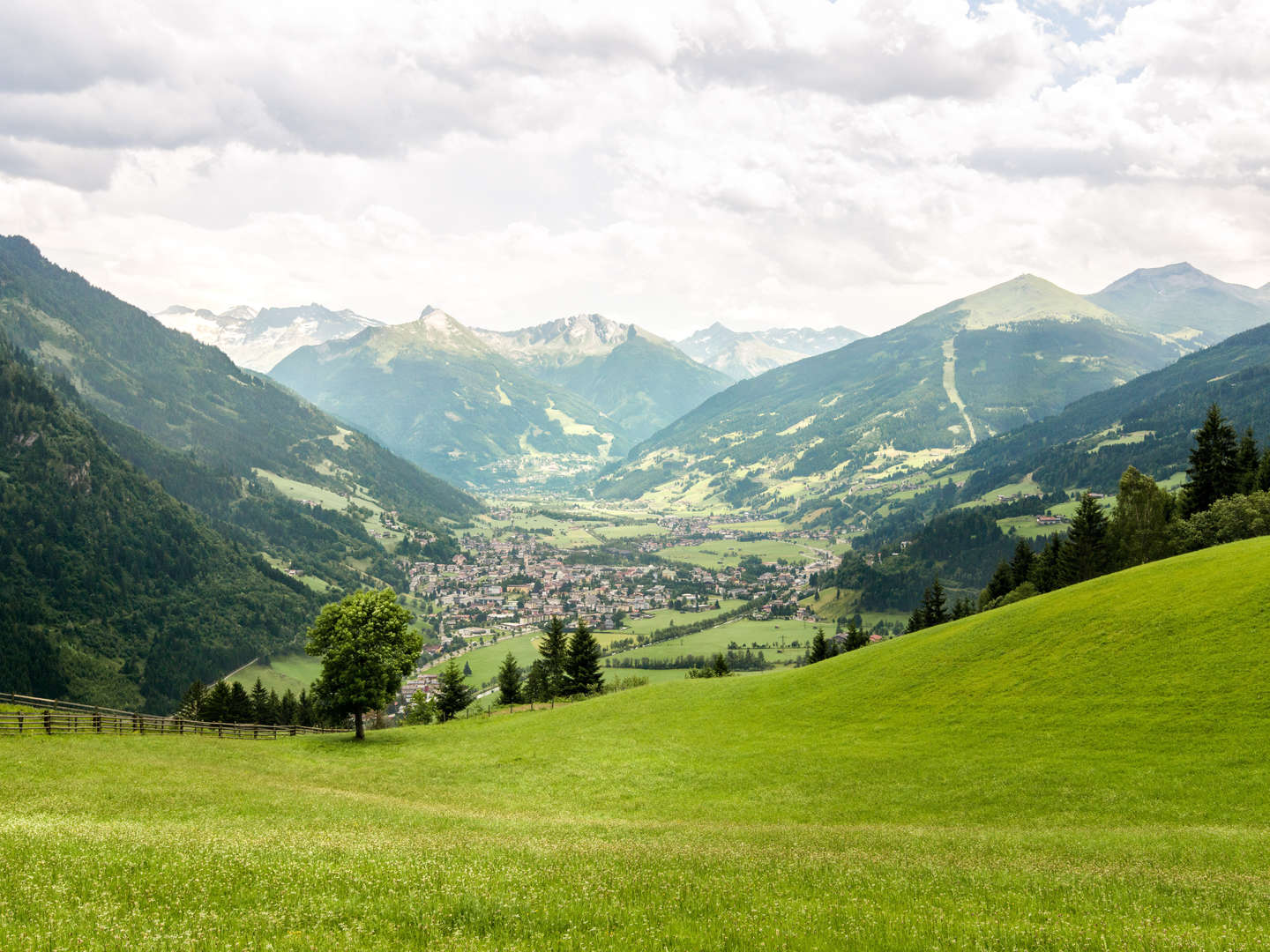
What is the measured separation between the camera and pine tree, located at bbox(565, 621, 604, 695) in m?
96.8

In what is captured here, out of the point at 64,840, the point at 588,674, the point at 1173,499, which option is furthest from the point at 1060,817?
the point at 1173,499

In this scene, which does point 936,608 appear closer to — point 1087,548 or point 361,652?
point 1087,548

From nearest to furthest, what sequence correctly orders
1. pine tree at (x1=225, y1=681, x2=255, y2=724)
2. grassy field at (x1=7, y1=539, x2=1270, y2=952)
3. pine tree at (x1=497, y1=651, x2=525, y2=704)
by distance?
grassy field at (x1=7, y1=539, x2=1270, y2=952)
pine tree at (x1=497, y1=651, x2=525, y2=704)
pine tree at (x1=225, y1=681, x2=255, y2=724)

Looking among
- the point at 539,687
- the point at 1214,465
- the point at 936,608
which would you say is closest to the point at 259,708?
the point at 539,687

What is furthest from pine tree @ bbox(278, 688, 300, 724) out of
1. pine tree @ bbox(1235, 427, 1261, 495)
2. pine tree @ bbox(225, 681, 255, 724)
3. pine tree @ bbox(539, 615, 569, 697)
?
pine tree @ bbox(1235, 427, 1261, 495)

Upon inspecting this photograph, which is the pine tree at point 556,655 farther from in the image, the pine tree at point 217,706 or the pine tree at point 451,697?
the pine tree at point 217,706

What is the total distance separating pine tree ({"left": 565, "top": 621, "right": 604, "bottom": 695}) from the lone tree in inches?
1504

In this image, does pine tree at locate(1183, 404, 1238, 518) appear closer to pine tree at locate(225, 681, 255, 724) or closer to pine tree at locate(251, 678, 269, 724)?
pine tree at locate(225, 681, 255, 724)

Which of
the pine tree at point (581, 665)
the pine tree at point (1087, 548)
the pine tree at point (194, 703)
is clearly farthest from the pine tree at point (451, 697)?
the pine tree at point (1087, 548)

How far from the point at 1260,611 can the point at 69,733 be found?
79.3 meters

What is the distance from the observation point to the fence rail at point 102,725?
44875 millimetres

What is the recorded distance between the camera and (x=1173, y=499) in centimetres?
9412

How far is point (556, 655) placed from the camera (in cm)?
9869

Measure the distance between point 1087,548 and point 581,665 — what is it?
7521 centimetres
